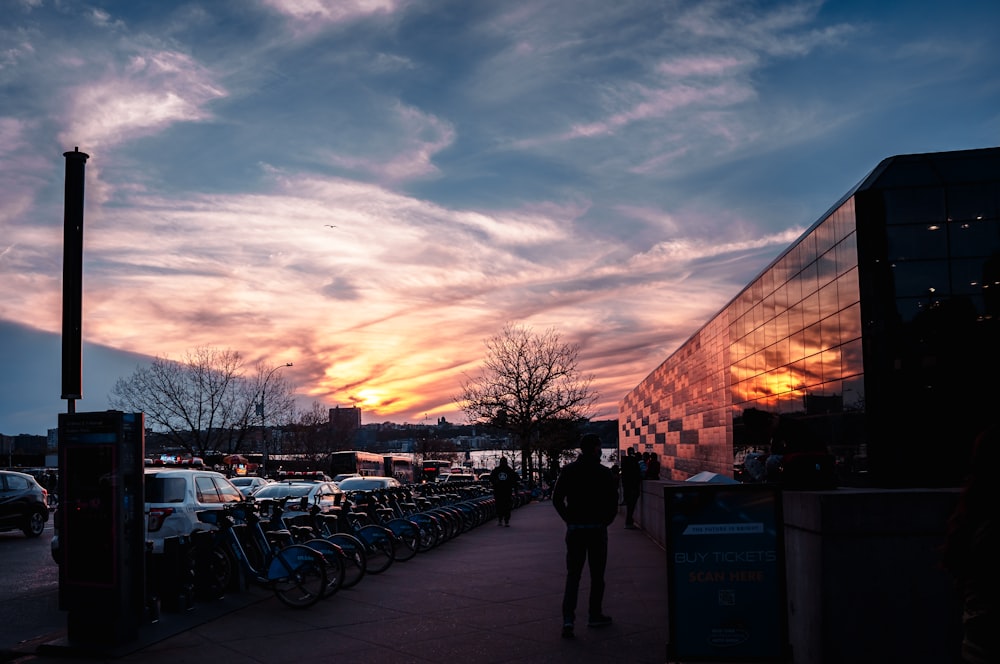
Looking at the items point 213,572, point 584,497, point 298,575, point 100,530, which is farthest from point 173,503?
point 584,497

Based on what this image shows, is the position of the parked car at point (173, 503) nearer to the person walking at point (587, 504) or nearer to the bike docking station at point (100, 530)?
the bike docking station at point (100, 530)

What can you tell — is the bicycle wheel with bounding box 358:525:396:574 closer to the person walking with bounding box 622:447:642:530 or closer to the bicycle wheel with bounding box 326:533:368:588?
the bicycle wheel with bounding box 326:533:368:588

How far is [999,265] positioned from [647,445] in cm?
6635

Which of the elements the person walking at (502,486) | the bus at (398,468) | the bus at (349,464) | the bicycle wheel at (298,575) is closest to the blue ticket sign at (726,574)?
the bicycle wheel at (298,575)

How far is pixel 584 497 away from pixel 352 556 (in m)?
4.31

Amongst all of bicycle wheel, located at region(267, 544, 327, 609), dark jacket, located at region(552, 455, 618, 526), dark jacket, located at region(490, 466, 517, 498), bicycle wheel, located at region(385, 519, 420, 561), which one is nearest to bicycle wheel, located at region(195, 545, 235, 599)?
bicycle wheel, located at region(267, 544, 327, 609)

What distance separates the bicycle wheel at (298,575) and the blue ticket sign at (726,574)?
5030 mm

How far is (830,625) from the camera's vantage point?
627 cm

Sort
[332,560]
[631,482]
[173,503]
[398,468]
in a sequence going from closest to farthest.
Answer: [332,560] < [173,503] < [631,482] < [398,468]

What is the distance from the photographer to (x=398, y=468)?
2980 inches

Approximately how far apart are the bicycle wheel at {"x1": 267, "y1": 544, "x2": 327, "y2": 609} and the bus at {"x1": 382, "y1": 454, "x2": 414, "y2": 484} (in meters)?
61.6

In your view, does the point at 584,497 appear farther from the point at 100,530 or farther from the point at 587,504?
the point at 100,530

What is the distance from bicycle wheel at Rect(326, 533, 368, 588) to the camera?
467 inches

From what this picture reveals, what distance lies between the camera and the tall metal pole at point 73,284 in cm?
902
